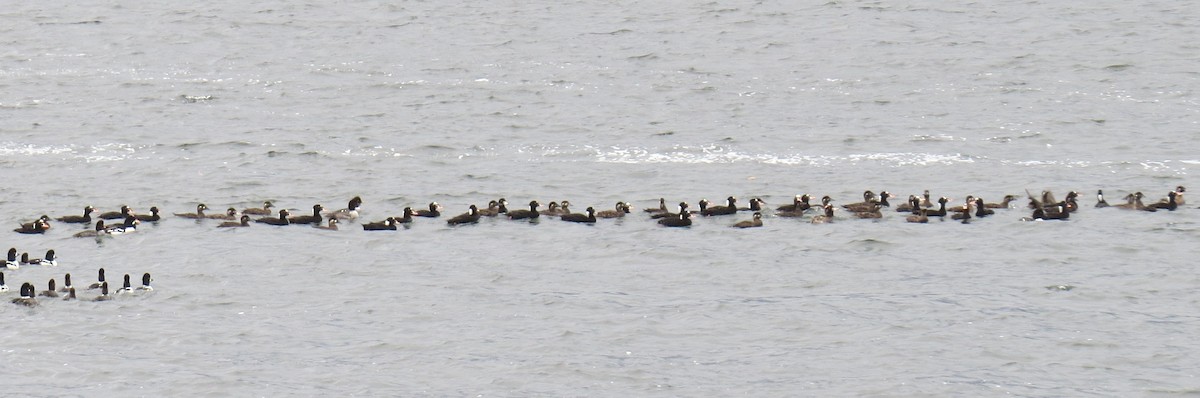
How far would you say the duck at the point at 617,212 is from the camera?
3991 centimetres

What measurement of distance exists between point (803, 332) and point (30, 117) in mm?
29186

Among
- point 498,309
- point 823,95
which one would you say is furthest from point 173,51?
point 498,309

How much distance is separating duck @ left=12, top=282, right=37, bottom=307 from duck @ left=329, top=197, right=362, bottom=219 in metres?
7.99

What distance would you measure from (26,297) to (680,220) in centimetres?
1251

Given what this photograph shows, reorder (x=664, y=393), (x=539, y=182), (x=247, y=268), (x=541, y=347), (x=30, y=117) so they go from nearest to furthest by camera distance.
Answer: (x=664, y=393) < (x=541, y=347) < (x=247, y=268) < (x=539, y=182) < (x=30, y=117)

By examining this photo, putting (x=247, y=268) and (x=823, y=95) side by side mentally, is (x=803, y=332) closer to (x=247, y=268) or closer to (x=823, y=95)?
(x=247, y=268)

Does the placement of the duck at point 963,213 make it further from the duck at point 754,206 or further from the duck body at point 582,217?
the duck body at point 582,217

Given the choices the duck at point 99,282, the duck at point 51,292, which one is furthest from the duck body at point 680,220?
the duck at point 51,292

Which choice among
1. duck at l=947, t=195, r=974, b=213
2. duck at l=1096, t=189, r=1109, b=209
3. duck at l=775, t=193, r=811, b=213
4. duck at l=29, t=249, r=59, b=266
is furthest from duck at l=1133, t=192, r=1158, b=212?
duck at l=29, t=249, r=59, b=266

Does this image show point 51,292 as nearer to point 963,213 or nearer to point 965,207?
point 963,213

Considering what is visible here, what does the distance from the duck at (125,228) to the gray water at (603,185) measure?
1.46 feet

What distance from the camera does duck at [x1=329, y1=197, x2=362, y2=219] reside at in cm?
3969

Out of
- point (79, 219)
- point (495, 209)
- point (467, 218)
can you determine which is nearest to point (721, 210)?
point (495, 209)

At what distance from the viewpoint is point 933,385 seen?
93.0 feet
